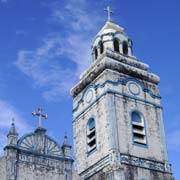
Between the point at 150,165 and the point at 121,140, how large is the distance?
76.2 inches

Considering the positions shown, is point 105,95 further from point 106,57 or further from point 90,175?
point 90,175

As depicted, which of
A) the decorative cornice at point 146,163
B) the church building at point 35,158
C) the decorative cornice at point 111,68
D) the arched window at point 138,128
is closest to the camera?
the church building at point 35,158

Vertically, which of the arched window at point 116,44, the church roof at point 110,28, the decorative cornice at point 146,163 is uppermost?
the church roof at point 110,28

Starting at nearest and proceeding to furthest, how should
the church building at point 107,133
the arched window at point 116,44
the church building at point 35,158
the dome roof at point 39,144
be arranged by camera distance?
the church building at point 35,158 < the church building at point 107,133 < the dome roof at point 39,144 < the arched window at point 116,44

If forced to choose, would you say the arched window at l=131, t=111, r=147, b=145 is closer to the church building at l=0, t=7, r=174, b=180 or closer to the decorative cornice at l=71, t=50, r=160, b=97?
the church building at l=0, t=7, r=174, b=180

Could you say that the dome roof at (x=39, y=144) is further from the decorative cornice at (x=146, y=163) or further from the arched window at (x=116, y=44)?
the arched window at (x=116, y=44)

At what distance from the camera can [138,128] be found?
26922mm

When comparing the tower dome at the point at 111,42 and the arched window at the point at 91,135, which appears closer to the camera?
the arched window at the point at 91,135

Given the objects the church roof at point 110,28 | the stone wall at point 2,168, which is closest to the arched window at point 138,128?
the church roof at point 110,28

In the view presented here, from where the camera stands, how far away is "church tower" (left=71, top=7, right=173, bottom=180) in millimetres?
25359

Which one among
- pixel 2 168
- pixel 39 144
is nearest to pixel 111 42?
pixel 39 144

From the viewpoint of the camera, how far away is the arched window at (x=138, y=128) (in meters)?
26.5

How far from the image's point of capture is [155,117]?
90.9 feet

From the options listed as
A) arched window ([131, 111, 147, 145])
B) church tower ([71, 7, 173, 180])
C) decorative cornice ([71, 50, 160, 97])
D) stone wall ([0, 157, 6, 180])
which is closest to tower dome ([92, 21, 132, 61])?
church tower ([71, 7, 173, 180])
